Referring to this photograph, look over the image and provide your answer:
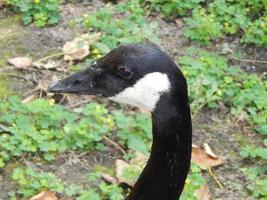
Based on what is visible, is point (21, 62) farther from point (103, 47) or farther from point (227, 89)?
point (227, 89)

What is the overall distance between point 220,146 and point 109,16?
1334 millimetres

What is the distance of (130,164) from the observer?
4141 mm

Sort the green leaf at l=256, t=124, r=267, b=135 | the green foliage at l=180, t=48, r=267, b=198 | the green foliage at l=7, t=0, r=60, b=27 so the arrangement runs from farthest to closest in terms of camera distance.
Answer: the green foliage at l=7, t=0, r=60, b=27
the green foliage at l=180, t=48, r=267, b=198
the green leaf at l=256, t=124, r=267, b=135

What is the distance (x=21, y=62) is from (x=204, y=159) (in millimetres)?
1370

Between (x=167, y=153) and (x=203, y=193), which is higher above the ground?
(x=167, y=153)

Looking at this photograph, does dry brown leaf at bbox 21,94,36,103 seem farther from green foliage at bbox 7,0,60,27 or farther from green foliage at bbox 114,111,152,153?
green foliage at bbox 7,0,60,27

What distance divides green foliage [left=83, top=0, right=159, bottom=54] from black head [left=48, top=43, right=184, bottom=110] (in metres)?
1.68

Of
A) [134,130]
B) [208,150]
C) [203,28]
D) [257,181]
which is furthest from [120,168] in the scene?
[203,28]

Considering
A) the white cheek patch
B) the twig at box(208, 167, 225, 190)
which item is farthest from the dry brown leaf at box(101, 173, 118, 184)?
the white cheek patch

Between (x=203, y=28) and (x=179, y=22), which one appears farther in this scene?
(x=179, y=22)

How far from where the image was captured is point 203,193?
401 cm

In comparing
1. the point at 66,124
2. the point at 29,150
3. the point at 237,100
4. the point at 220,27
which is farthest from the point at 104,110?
the point at 220,27

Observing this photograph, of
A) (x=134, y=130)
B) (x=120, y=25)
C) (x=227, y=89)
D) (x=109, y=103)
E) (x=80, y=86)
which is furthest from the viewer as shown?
(x=120, y=25)

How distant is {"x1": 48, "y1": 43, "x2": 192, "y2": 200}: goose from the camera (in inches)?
116
